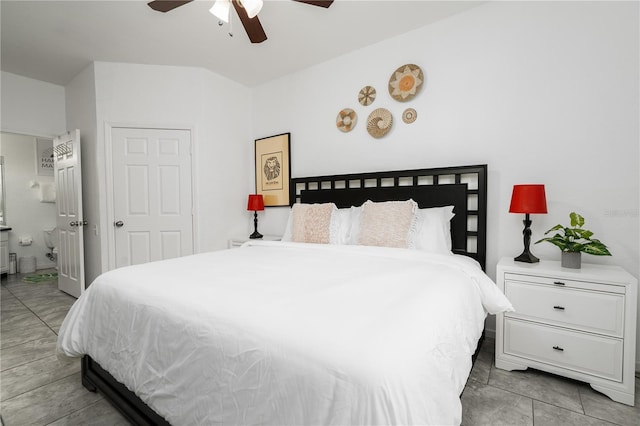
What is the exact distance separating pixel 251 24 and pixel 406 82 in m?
1.45

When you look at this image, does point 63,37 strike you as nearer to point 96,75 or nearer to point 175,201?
point 96,75

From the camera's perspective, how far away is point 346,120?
315cm

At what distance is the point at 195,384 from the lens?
1052 millimetres

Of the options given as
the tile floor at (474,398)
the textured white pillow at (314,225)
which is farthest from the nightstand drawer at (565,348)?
the textured white pillow at (314,225)

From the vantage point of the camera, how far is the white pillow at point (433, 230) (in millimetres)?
2213

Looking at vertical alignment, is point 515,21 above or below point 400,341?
above

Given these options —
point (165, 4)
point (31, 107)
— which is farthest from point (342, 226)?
point (31, 107)

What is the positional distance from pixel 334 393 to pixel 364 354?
12 centimetres

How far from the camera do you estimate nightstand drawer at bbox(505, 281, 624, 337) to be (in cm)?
165

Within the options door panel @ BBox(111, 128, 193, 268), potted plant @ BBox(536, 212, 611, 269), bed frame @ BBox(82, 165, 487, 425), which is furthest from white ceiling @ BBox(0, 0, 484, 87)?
potted plant @ BBox(536, 212, 611, 269)

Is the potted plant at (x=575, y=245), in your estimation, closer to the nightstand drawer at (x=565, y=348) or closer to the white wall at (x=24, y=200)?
the nightstand drawer at (x=565, y=348)

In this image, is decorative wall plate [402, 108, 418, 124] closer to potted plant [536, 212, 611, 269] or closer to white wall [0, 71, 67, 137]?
potted plant [536, 212, 611, 269]

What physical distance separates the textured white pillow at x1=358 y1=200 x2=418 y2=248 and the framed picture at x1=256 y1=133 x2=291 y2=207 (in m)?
1.51

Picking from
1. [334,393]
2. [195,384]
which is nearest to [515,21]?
[334,393]
